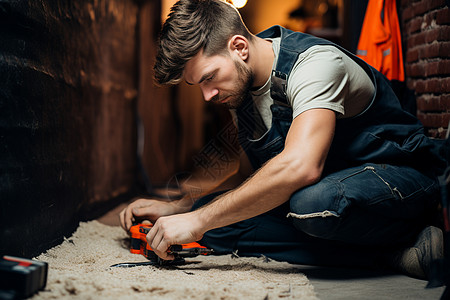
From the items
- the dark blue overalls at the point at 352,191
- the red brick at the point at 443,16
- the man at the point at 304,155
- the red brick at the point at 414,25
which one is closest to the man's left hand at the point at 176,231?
the man at the point at 304,155

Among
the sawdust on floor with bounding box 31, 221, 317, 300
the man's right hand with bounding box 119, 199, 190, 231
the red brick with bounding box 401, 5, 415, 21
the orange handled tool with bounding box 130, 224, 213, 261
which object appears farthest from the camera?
the red brick with bounding box 401, 5, 415, 21

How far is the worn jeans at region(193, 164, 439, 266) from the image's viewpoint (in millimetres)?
1123

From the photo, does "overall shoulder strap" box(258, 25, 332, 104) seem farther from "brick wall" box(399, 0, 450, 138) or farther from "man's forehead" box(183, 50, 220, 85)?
"brick wall" box(399, 0, 450, 138)

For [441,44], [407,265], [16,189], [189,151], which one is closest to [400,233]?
[407,265]

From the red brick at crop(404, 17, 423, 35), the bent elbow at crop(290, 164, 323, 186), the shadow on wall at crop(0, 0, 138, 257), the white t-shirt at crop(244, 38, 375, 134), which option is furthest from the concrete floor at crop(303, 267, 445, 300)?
the red brick at crop(404, 17, 423, 35)

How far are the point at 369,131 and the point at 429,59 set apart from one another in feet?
1.90

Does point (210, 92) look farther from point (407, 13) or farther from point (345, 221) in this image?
point (407, 13)

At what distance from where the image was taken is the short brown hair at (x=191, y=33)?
1.32 m

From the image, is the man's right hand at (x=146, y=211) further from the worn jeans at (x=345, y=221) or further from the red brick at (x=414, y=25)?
the red brick at (x=414, y=25)

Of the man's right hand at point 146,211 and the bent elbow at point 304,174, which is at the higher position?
the bent elbow at point 304,174

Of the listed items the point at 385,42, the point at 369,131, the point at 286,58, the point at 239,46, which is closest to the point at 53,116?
the point at 239,46

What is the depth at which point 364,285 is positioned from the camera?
115 centimetres

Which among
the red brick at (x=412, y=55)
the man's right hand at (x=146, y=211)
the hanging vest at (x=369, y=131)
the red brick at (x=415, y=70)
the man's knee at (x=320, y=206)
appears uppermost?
the red brick at (x=412, y=55)

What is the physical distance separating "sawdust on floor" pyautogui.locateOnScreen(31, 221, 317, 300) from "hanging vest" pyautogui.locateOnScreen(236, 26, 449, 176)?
1.38ft
